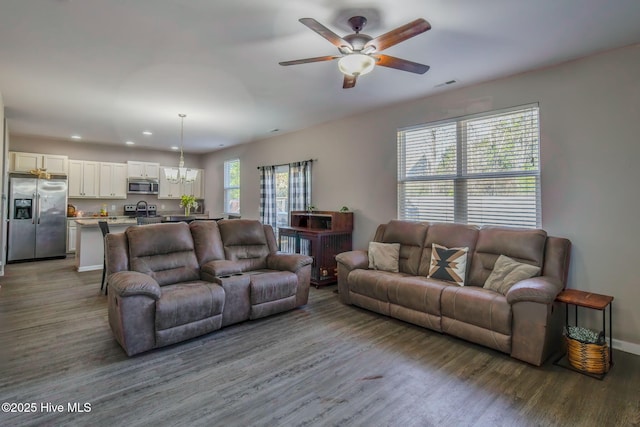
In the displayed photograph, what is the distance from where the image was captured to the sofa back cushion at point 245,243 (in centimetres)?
406

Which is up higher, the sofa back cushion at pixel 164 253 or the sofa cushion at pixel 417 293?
the sofa back cushion at pixel 164 253

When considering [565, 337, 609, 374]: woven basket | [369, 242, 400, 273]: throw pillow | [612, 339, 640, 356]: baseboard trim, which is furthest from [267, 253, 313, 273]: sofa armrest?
[612, 339, 640, 356]: baseboard trim

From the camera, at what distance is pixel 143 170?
27.3 feet

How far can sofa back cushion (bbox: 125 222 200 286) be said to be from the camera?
11.1 ft

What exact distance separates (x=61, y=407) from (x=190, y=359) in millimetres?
882

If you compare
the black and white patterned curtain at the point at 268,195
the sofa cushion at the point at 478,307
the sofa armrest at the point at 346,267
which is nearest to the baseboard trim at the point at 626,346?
the sofa cushion at the point at 478,307

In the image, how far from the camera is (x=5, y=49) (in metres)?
→ 2.97

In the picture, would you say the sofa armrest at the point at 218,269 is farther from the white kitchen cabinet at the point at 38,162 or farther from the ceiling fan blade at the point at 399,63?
the white kitchen cabinet at the point at 38,162

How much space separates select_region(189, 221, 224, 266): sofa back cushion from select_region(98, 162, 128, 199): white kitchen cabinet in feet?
17.3

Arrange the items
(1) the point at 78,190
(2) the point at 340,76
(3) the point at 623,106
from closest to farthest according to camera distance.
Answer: (3) the point at 623,106 → (2) the point at 340,76 → (1) the point at 78,190

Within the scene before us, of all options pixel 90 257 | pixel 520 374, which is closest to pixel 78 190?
pixel 90 257

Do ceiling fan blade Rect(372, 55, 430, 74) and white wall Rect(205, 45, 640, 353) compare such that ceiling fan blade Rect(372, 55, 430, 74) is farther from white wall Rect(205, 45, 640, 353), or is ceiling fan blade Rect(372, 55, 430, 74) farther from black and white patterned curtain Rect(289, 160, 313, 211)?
black and white patterned curtain Rect(289, 160, 313, 211)

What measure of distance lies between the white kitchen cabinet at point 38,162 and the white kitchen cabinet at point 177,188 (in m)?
2.03

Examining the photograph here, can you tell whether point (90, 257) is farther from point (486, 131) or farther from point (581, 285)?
point (581, 285)
